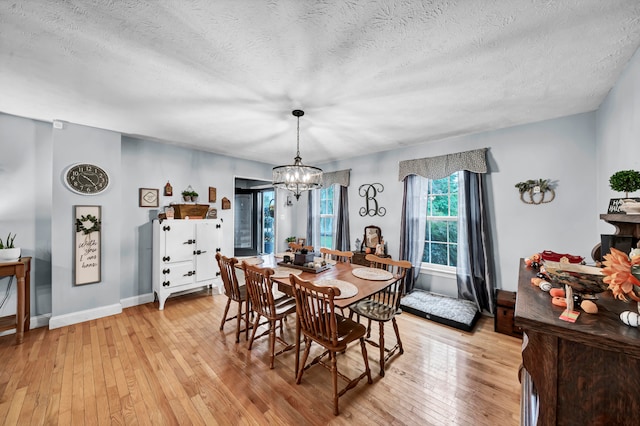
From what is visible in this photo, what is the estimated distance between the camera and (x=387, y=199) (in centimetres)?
423

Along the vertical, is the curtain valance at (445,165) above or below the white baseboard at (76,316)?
above

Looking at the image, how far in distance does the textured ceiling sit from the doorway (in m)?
3.27

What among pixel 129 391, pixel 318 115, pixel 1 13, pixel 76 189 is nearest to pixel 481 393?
pixel 129 391

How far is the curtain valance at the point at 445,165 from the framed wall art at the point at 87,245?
14.3ft

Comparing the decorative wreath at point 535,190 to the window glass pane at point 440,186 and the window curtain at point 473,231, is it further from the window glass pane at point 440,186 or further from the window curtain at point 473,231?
the window glass pane at point 440,186

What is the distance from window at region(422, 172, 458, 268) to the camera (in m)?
3.61

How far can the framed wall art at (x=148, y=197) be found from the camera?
12.1 feet

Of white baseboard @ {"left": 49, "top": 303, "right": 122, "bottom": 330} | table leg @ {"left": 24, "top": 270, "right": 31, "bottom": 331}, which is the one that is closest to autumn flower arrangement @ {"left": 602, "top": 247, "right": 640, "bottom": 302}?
white baseboard @ {"left": 49, "top": 303, "right": 122, "bottom": 330}

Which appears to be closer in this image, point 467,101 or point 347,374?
point 347,374

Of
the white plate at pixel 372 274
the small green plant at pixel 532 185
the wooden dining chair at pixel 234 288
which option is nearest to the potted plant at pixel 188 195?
the wooden dining chair at pixel 234 288

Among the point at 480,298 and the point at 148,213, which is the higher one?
the point at 148,213

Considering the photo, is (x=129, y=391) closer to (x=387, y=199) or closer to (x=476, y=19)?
(x=476, y=19)

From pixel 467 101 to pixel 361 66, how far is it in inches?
50.0

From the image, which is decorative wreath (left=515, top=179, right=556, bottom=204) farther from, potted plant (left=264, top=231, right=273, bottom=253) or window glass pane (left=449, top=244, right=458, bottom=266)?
potted plant (left=264, top=231, right=273, bottom=253)
